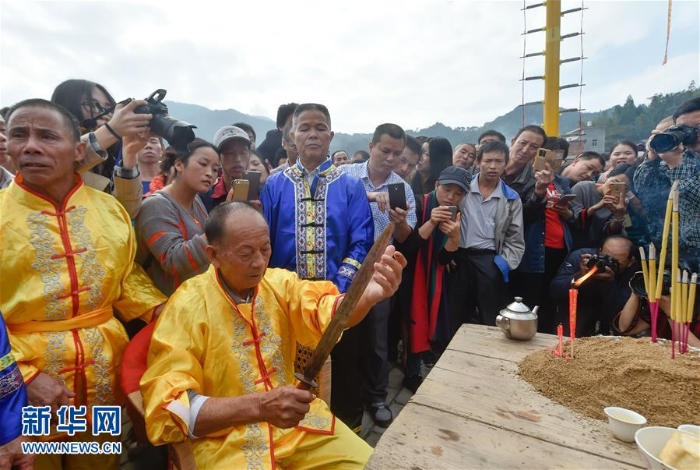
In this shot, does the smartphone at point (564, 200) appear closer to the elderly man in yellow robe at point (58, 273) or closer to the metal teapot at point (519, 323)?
the metal teapot at point (519, 323)

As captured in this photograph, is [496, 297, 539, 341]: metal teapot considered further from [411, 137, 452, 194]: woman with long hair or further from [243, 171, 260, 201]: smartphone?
[411, 137, 452, 194]: woman with long hair

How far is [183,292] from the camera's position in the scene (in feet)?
5.89

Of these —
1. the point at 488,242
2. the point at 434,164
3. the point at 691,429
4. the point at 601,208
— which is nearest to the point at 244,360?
the point at 691,429

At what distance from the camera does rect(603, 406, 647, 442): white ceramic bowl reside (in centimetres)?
131

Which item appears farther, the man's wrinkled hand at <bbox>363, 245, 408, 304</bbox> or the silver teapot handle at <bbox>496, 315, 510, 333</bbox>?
the silver teapot handle at <bbox>496, 315, 510, 333</bbox>

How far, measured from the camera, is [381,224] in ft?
11.7

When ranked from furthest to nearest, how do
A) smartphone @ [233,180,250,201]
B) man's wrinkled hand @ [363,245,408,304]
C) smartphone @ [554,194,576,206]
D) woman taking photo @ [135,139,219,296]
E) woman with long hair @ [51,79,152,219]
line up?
1. smartphone @ [554,194,576,206]
2. smartphone @ [233,180,250,201]
3. woman taking photo @ [135,139,219,296]
4. woman with long hair @ [51,79,152,219]
5. man's wrinkled hand @ [363,245,408,304]

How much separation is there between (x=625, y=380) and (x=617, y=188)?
2.61 metres

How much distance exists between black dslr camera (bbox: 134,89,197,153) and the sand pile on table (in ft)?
6.98

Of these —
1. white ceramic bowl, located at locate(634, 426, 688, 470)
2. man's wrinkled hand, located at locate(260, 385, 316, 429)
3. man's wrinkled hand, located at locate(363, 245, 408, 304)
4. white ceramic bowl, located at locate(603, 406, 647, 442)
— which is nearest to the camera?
white ceramic bowl, located at locate(634, 426, 688, 470)

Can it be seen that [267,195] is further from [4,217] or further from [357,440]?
[357,440]

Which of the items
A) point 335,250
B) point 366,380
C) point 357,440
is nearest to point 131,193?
point 335,250

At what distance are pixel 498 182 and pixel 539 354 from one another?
214cm

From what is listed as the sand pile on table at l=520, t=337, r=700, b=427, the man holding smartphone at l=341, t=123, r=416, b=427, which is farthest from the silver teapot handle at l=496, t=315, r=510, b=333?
the man holding smartphone at l=341, t=123, r=416, b=427
